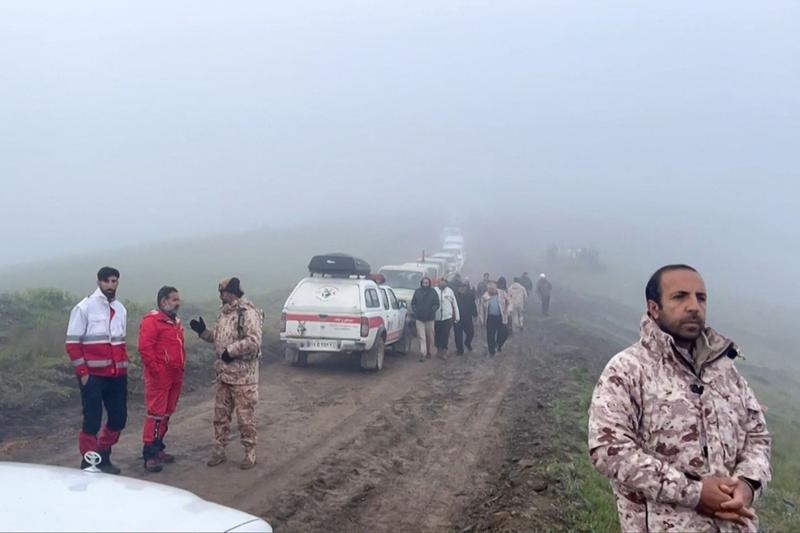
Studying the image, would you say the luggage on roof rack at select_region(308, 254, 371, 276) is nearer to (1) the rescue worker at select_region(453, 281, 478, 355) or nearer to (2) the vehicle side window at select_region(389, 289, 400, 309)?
(2) the vehicle side window at select_region(389, 289, 400, 309)

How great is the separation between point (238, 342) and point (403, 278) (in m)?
14.4

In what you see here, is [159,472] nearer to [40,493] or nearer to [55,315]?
[40,493]

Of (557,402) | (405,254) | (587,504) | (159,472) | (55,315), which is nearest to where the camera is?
(587,504)

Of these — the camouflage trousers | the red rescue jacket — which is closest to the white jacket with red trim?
the red rescue jacket

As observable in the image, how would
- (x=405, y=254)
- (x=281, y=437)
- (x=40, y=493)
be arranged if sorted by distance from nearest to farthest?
(x=40, y=493) < (x=281, y=437) < (x=405, y=254)

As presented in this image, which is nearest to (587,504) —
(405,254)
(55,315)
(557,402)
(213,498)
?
(213,498)

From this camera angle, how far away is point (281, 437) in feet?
31.6

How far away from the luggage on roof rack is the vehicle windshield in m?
6.36

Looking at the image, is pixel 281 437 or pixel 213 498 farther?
pixel 281 437

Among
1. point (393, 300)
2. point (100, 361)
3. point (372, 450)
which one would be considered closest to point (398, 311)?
point (393, 300)

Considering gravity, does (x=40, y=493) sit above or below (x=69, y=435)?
above

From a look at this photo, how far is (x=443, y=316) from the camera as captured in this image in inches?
715

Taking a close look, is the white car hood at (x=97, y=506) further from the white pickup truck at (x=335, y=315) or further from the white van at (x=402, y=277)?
the white van at (x=402, y=277)

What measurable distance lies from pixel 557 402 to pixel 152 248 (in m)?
57.3
